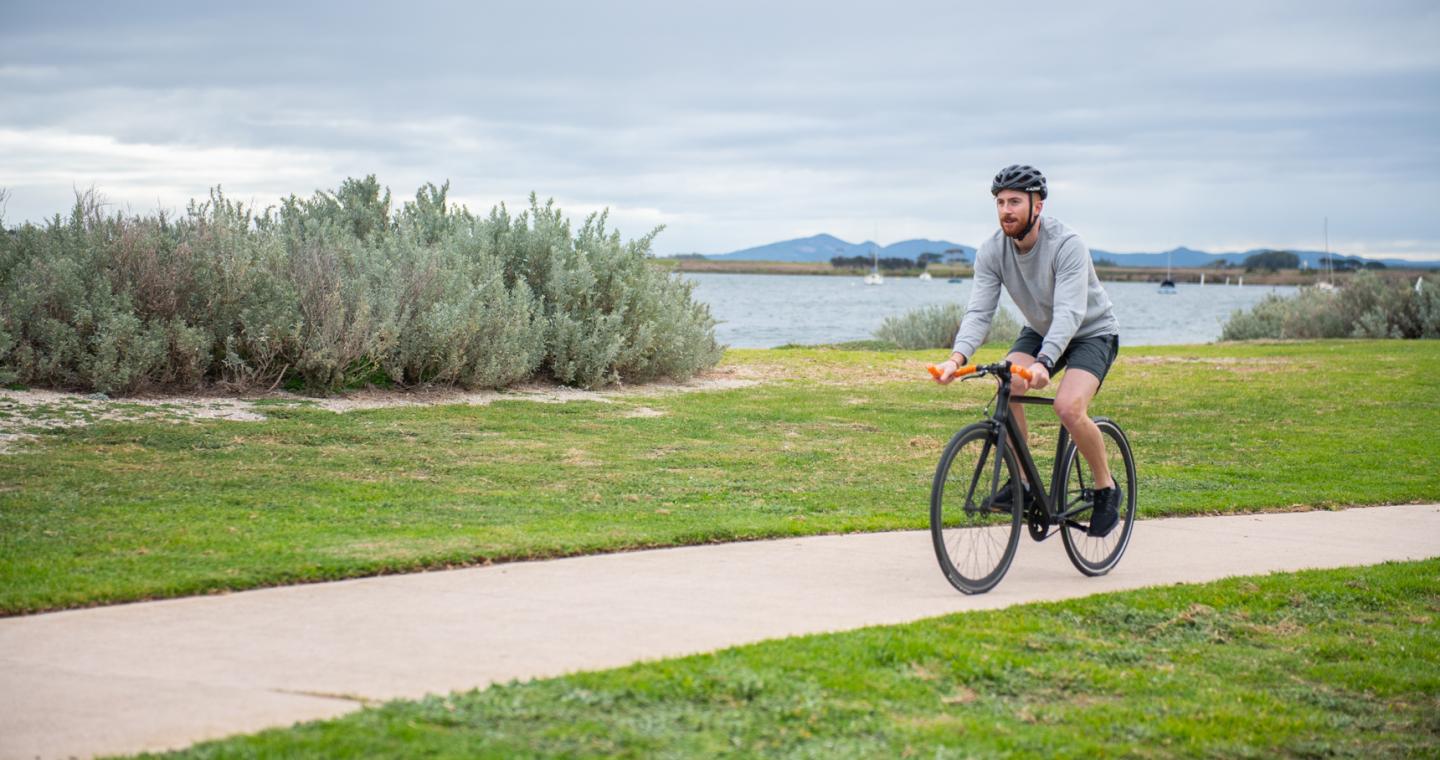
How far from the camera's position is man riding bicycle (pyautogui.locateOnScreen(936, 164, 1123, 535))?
6609mm

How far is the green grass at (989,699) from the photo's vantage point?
13.6 ft

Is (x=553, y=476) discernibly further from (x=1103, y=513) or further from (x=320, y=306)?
(x=320, y=306)

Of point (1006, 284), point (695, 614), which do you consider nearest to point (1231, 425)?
point (1006, 284)

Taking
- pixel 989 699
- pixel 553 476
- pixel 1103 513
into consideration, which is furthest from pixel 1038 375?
pixel 553 476

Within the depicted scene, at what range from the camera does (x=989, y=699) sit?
479cm

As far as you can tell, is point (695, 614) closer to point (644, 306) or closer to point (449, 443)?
point (449, 443)

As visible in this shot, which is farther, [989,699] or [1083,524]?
[1083,524]

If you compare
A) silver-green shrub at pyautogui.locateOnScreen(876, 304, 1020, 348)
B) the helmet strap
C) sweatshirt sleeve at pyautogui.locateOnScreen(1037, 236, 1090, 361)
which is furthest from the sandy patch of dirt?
silver-green shrub at pyautogui.locateOnScreen(876, 304, 1020, 348)

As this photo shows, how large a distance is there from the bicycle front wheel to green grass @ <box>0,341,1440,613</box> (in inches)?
60.3

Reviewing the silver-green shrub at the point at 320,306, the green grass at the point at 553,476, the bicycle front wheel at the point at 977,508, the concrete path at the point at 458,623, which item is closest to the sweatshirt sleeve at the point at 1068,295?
the bicycle front wheel at the point at 977,508

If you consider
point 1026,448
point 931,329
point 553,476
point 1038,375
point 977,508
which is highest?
point 1038,375

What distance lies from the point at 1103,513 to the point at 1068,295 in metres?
1.29

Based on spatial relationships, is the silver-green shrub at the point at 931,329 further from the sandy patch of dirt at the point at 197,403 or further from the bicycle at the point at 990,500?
the bicycle at the point at 990,500

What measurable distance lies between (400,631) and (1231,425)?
11.5 m
